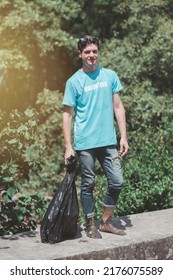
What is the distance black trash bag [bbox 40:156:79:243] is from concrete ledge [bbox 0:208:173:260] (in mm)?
78

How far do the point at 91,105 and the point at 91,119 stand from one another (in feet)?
0.37

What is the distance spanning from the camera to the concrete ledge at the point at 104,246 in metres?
5.08

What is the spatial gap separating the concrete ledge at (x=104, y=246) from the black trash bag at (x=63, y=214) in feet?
0.25

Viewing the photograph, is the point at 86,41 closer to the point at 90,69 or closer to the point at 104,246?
the point at 90,69

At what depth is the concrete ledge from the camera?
5078mm

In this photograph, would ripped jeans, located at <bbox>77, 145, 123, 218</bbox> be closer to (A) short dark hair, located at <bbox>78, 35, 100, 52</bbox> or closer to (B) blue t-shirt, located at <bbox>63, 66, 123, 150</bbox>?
(B) blue t-shirt, located at <bbox>63, 66, 123, 150</bbox>

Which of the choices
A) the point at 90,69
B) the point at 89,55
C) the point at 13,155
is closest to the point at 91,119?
the point at 90,69

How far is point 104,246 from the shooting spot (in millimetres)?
5254

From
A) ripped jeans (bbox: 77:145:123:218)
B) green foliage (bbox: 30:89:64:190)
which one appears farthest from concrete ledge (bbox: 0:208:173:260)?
green foliage (bbox: 30:89:64:190)

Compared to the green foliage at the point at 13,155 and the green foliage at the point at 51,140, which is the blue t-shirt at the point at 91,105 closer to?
the green foliage at the point at 13,155

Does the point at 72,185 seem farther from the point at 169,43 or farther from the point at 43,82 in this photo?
the point at 43,82

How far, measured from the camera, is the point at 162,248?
5516mm
